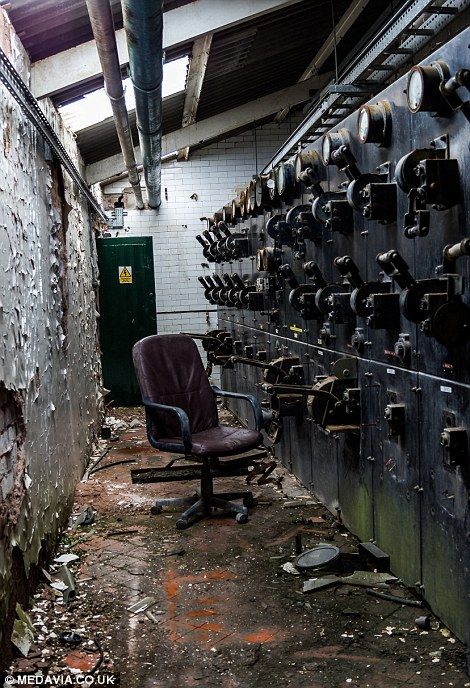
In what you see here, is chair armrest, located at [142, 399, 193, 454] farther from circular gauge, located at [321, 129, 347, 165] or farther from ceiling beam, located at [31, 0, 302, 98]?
ceiling beam, located at [31, 0, 302, 98]

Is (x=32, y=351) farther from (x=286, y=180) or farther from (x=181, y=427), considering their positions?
(x=286, y=180)

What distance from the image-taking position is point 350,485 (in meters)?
3.81

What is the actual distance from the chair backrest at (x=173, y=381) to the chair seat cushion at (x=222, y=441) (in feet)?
0.47

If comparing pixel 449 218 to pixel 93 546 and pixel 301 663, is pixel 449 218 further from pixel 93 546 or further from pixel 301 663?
pixel 93 546

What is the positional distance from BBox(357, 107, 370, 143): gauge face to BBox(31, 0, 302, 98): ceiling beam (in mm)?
1833

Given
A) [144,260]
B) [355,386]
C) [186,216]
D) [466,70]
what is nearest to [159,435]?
[355,386]

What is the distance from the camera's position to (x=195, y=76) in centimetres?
615

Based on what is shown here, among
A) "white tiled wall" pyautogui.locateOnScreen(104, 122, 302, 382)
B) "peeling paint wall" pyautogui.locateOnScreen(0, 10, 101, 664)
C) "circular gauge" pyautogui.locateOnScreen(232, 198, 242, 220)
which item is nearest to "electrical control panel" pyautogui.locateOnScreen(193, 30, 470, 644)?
"peeling paint wall" pyautogui.locateOnScreen(0, 10, 101, 664)

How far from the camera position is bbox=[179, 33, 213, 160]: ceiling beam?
538cm

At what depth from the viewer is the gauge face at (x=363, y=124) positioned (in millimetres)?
3028

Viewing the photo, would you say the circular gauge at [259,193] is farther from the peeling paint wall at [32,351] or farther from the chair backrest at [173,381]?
the peeling paint wall at [32,351]

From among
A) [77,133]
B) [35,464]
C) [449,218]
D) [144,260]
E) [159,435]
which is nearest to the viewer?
[449,218]

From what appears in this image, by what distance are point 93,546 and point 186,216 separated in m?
6.43

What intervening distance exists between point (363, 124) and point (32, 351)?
1960mm
